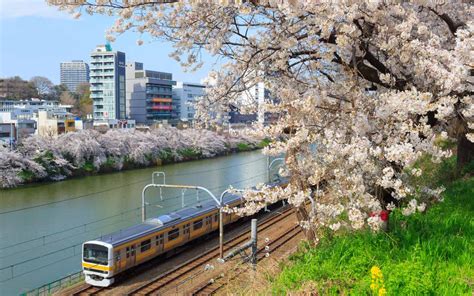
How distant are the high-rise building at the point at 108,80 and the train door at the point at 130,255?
4941 cm

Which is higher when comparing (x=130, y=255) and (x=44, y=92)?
(x=44, y=92)

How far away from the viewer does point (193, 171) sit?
35.6m

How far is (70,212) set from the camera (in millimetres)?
21656

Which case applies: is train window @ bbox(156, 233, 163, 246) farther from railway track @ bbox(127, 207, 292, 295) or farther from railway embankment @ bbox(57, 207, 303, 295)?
railway track @ bbox(127, 207, 292, 295)

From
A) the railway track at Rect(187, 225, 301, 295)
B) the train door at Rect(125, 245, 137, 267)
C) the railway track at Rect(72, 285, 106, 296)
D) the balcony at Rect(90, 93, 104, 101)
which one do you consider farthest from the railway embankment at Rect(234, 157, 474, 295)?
the balcony at Rect(90, 93, 104, 101)

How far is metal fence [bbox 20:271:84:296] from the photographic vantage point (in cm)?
1209

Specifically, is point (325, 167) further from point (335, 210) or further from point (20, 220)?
point (20, 220)

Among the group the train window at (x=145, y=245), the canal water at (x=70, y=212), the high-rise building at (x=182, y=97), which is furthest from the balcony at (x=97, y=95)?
the train window at (x=145, y=245)

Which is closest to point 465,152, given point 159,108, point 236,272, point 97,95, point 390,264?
point 236,272

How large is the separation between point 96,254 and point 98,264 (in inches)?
15.8

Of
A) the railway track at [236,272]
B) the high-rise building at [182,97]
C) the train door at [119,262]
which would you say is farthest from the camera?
the high-rise building at [182,97]

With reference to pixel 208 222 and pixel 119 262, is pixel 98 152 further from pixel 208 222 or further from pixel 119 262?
pixel 119 262

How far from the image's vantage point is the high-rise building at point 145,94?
65.3m

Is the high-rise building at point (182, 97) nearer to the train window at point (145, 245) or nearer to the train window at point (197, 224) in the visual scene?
the train window at point (197, 224)
